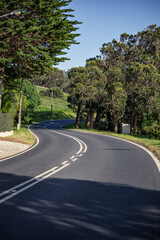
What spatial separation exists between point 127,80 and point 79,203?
3136 cm

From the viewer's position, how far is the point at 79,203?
532 cm

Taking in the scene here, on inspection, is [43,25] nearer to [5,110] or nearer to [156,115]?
[5,110]

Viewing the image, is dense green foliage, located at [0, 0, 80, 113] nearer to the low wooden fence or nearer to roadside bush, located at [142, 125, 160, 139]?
the low wooden fence

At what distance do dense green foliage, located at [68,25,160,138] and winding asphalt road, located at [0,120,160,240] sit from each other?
25.3 meters

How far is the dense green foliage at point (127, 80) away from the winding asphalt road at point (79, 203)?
83.0 ft

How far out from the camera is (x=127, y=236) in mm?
3898

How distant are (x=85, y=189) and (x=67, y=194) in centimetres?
63

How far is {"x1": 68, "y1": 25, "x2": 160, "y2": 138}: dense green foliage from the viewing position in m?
33.2

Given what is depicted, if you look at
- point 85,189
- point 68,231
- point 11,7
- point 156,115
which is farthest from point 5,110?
point 68,231

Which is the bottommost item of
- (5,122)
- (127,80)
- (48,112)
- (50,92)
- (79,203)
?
(79,203)

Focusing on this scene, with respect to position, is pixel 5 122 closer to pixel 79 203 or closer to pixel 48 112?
pixel 79 203

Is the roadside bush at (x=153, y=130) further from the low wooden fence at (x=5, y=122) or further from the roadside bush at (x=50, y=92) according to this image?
the roadside bush at (x=50, y=92)

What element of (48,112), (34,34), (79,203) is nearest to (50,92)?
(48,112)

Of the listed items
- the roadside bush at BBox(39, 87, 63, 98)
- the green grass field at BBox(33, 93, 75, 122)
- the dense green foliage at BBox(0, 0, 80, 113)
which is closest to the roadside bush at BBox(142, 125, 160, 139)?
the dense green foliage at BBox(0, 0, 80, 113)
